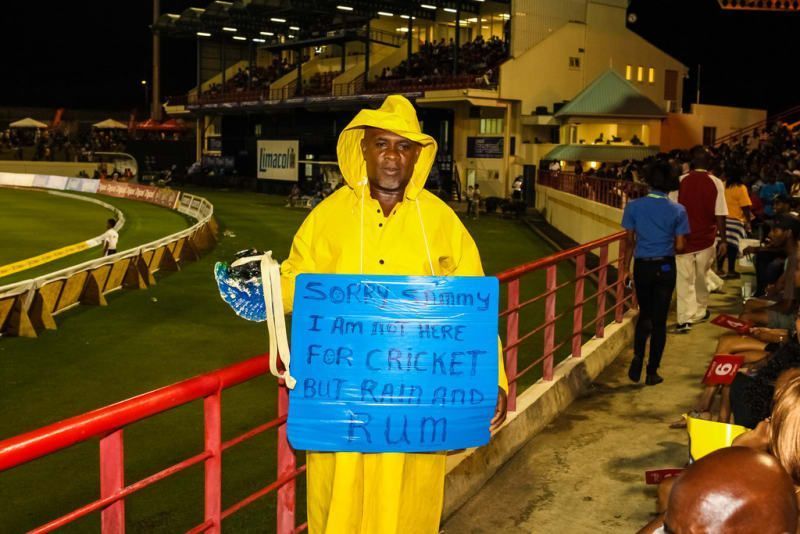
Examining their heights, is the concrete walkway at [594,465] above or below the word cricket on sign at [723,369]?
below

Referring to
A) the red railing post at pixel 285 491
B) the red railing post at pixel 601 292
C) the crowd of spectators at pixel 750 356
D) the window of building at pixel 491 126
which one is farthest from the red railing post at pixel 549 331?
the window of building at pixel 491 126

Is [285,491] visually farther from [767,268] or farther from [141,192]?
[141,192]

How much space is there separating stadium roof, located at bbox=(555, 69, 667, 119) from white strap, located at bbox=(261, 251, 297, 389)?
106 feet

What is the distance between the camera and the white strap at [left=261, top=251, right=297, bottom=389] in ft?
9.89

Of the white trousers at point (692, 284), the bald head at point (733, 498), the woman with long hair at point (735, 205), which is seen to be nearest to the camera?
the bald head at point (733, 498)

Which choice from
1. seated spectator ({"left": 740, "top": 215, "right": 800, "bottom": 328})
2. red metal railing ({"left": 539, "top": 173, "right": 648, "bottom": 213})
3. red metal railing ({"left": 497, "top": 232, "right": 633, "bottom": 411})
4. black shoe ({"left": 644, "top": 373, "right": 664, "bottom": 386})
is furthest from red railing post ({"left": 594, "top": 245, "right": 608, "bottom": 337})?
red metal railing ({"left": 539, "top": 173, "right": 648, "bottom": 213})

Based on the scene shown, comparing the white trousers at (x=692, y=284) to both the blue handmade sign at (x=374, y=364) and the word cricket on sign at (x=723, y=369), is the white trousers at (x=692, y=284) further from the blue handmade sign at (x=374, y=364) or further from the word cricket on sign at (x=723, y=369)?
the blue handmade sign at (x=374, y=364)

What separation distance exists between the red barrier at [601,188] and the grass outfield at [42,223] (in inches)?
502

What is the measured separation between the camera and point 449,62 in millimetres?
43094

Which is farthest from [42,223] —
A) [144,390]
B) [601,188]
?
[144,390]

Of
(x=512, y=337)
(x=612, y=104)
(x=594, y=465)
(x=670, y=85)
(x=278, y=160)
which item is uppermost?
(x=670, y=85)

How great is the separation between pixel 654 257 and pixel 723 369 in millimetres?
3043

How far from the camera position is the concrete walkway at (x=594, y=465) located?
4.73 meters

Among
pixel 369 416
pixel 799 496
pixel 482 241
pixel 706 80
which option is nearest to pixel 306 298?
pixel 369 416
